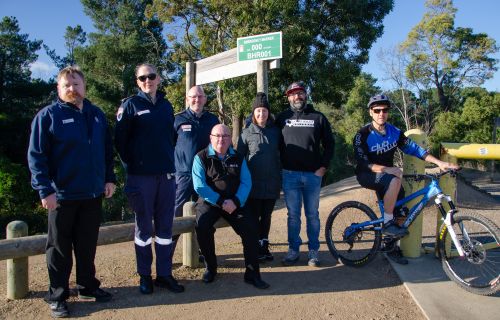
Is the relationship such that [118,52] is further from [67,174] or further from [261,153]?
[67,174]

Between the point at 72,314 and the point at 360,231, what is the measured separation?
3115mm

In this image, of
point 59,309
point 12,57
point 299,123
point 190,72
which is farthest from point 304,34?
point 12,57

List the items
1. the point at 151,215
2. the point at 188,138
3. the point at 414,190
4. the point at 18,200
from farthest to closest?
1. the point at 18,200
2. the point at 414,190
3. the point at 188,138
4. the point at 151,215

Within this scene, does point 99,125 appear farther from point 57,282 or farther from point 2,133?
point 2,133

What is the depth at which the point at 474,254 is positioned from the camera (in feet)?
13.1

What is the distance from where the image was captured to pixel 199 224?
4.20 metres

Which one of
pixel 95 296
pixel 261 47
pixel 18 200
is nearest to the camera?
pixel 95 296

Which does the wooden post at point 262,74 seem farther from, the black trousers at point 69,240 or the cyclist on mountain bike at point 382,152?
the black trousers at point 69,240

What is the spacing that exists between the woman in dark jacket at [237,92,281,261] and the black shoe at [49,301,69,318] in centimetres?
201

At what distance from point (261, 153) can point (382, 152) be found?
1.37m

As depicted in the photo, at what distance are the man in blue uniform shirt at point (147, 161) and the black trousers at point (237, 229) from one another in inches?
12.9

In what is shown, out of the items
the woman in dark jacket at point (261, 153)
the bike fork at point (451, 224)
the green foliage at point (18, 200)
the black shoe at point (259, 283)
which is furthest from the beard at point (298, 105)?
the green foliage at point (18, 200)

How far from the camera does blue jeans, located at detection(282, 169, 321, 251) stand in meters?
4.70

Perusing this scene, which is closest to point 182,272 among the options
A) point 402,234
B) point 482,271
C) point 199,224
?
point 199,224
